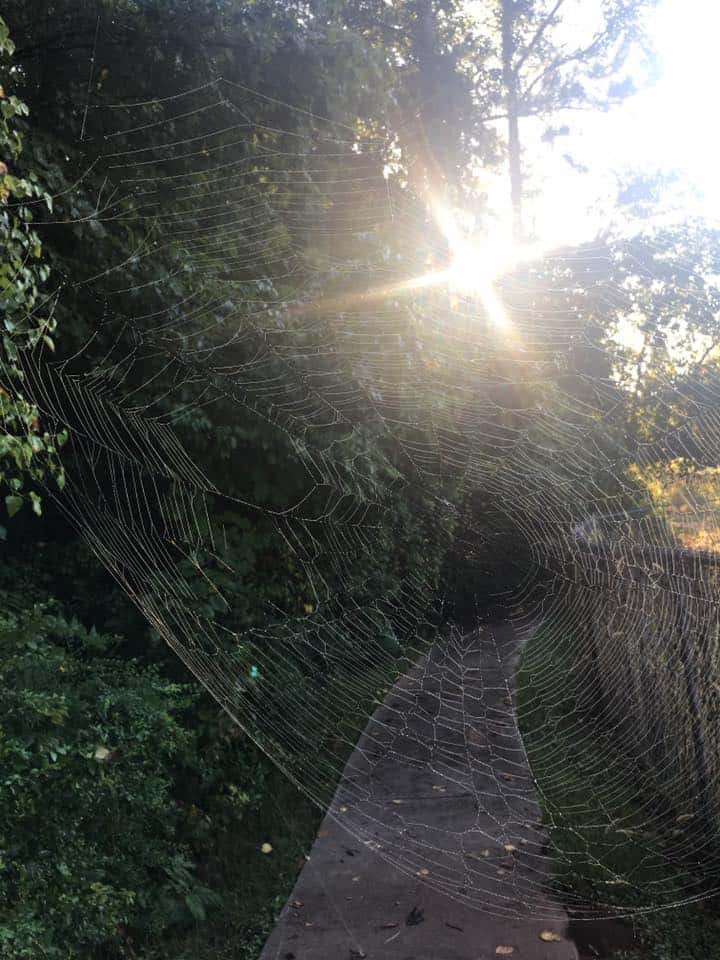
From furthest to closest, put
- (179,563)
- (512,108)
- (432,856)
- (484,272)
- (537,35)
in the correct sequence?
(512,108) < (537,35) < (484,272) < (179,563) < (432,856)

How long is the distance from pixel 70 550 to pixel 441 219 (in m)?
5.45

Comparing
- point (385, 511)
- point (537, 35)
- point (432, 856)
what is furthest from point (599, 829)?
point (537, 35)

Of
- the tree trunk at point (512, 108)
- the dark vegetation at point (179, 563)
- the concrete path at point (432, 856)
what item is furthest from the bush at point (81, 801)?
the tree trunk at point (512, 108)

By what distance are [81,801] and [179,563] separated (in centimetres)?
161

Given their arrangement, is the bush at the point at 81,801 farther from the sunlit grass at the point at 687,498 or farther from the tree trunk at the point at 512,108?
the tree trunk at the point at 512,108

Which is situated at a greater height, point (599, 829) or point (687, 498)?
point (687, 498)

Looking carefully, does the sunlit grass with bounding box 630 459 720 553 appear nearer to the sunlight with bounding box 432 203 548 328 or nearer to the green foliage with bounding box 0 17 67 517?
the sunlight with bounding box 432 203 548 328

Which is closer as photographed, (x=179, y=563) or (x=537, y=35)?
(x=179, y=563)

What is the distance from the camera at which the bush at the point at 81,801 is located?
315cm

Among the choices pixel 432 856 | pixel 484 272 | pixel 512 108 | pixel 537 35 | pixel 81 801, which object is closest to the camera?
pixel 81 801

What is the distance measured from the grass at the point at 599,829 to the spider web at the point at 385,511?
0.07ft

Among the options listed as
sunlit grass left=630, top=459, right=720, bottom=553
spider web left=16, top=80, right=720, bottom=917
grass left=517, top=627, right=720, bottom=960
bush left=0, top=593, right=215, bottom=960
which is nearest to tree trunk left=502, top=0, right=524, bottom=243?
spider web left=16, top=80, right=720, bottom=917

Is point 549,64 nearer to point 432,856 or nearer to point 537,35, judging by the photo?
point 537,35

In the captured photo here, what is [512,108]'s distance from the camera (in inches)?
760
